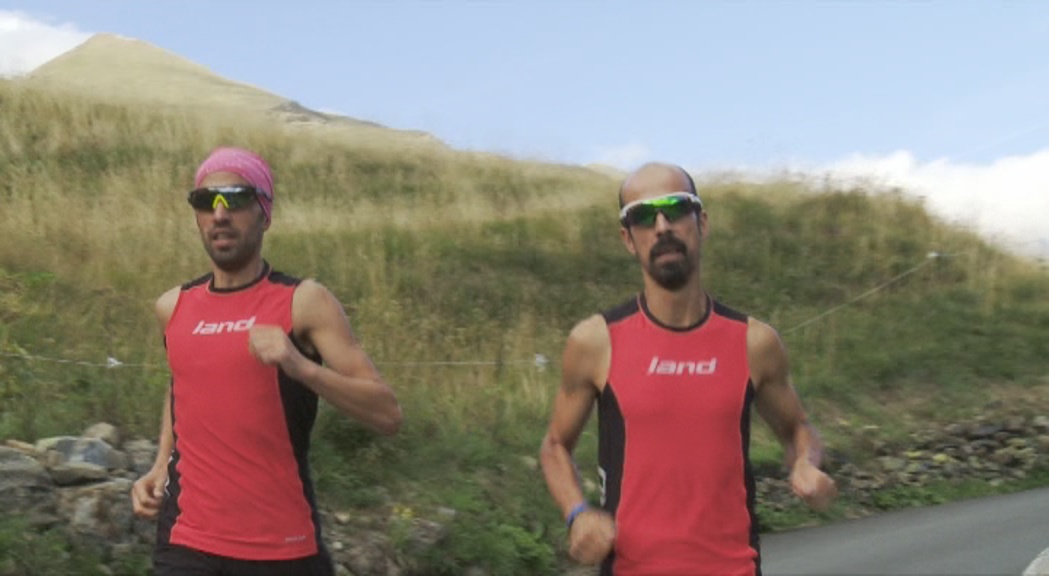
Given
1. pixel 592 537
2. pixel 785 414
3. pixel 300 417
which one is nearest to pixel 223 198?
pixel 300 417

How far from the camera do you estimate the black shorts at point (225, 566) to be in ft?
13.1

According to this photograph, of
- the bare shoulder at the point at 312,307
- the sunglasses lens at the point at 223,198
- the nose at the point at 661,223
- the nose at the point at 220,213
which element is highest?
the nose at the point at 661,223

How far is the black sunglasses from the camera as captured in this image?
13.5ft

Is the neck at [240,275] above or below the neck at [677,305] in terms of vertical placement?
below

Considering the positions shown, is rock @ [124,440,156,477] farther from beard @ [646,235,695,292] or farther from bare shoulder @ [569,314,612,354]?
beard @ [646,235,695,292]

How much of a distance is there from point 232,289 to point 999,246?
25.1 meters

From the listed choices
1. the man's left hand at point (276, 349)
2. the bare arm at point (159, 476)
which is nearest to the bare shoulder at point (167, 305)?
the bare arm at point (159, 476)

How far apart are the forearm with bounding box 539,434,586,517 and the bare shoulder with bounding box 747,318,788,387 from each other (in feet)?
1.89

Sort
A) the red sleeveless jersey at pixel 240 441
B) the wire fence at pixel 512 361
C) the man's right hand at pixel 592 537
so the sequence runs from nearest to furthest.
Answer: the man's right hand at pixel 592 537 → the red sleeveless jersey at pixel 240 441 → the wire fence at pixel 512 361

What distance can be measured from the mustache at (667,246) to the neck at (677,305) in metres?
0.08

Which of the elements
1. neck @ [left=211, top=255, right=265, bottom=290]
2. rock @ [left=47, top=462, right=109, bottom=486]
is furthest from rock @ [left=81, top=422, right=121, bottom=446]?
neck @ [left=211, top=255, right=265, bottom=290]

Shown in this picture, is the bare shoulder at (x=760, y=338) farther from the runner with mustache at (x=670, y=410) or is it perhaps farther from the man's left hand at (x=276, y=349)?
the man's left hand at (x=276, y=349)

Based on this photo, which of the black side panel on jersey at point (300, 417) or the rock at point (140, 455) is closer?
the black side panel on jersey at point (300, 417)

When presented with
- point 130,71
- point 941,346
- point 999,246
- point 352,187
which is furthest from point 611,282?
point 130,71
